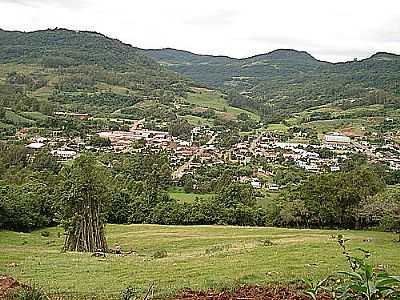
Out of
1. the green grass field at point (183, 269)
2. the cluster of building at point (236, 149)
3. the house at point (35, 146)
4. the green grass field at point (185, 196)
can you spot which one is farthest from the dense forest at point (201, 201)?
the cluster of building at point (236, 149)

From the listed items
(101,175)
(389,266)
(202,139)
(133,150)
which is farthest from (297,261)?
(202,139)

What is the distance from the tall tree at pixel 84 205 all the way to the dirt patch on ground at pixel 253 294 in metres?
21.0

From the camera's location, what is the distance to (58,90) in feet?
620

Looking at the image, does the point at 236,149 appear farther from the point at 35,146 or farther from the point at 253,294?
the point at 253,294

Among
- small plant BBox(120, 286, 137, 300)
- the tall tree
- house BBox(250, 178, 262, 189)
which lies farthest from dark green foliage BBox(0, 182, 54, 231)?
small plant BBox(120, 286, 137, 300)

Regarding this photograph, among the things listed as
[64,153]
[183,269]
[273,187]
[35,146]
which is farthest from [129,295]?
[35,146]

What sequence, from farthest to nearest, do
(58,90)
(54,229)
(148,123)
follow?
(58,90), (148,123), (54,229)

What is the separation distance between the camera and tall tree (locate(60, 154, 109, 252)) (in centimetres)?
3484

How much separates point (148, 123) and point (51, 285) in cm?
14309

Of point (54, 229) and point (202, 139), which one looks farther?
point (202, 139)

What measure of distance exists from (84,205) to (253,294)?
76.4 ft

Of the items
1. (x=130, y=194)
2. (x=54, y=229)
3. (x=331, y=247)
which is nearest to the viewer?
(x=331, y=247)

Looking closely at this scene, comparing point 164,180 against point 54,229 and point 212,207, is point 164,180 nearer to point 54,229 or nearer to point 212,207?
point 212,207

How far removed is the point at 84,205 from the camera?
3566 cm
